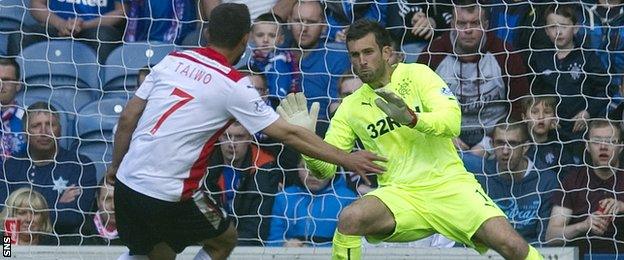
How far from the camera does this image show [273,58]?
29.4 feet

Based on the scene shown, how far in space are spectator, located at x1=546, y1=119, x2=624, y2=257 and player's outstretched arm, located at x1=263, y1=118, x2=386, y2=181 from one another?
2.57 metres

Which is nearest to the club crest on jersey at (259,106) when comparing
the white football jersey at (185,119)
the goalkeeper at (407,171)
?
the white football jersey at (185,119)

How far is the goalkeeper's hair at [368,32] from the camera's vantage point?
22.7 ft

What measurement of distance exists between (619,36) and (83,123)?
3278 millimetres

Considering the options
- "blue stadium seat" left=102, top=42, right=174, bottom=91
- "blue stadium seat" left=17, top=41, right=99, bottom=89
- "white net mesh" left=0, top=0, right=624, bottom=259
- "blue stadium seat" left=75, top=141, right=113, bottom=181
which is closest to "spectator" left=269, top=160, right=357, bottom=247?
"white net mesh" left=0, top=0, right=624, bottom=259

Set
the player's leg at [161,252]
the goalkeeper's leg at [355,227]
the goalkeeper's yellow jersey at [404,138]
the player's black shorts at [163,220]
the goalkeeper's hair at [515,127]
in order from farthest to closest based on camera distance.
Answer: the goalkeeper's hair at [515,127], the goalkeeper's yellow jersey at [404,138], the goalkeeper's leg at [355,227], the player's leg at [161,252], the player's black shorts at [163,220]

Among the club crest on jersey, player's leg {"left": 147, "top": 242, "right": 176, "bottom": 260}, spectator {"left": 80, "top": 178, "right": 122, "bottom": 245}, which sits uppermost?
the club crest on jersey

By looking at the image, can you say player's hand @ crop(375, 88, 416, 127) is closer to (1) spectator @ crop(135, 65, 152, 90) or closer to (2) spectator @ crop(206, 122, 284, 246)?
(2) spectator @ crop(206, 122, 284, 246)

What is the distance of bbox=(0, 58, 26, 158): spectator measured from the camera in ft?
28.9

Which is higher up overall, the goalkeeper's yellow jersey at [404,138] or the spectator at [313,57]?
the goalkeeper's yellow jersey at [404,138]

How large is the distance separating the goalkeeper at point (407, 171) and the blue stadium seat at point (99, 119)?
2214 millimetres

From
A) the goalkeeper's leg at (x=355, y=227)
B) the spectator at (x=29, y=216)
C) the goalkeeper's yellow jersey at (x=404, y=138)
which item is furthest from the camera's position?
the spectator at (x=29, y=216)

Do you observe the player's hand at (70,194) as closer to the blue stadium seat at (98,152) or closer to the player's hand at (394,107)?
the blue stadium seat at (98,152)

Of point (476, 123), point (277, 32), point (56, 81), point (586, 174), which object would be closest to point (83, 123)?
point (56, 81)
